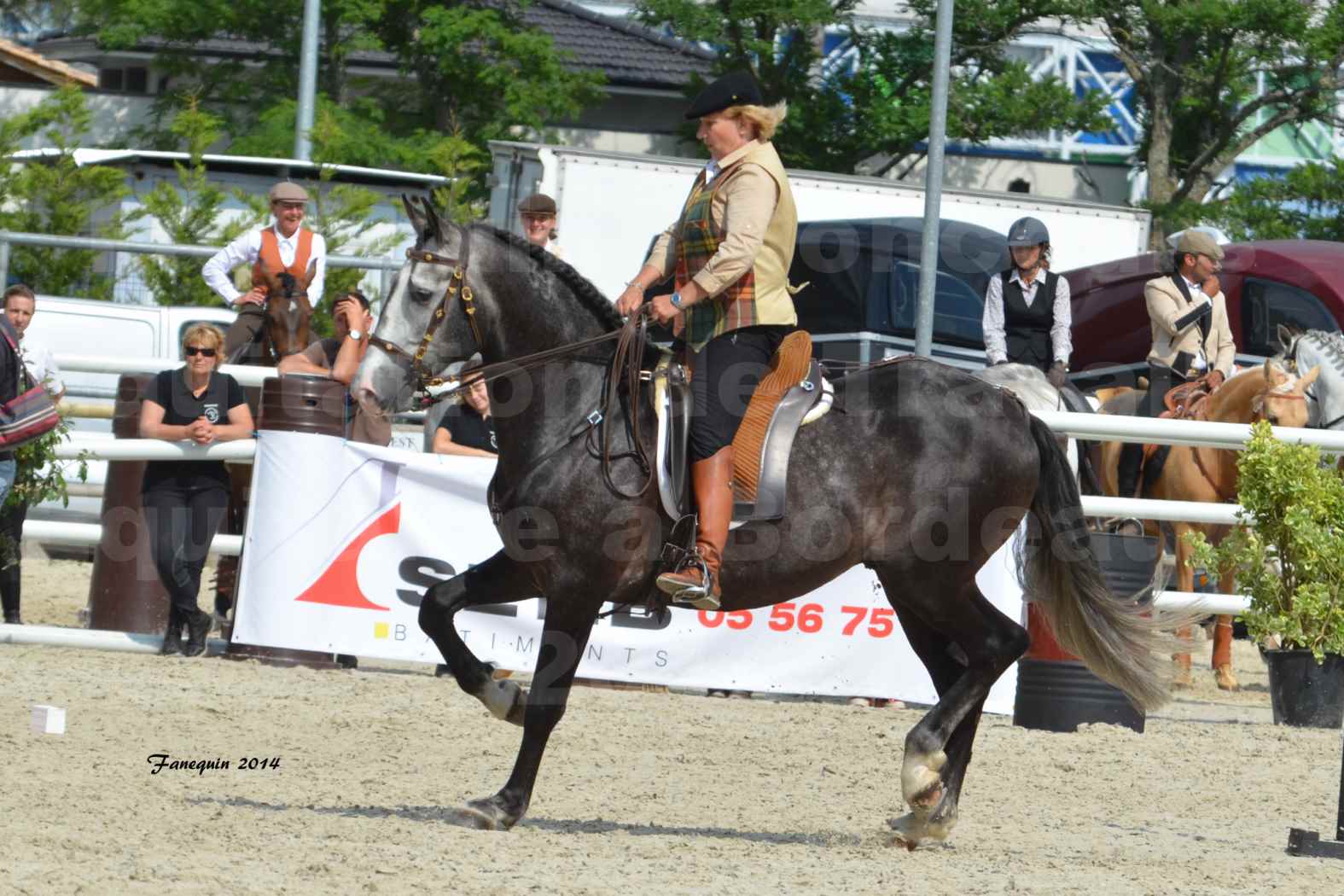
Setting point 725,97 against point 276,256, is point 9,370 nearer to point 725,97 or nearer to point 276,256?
point 276,256

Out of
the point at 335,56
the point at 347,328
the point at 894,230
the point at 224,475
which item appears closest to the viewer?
the point at 224,475

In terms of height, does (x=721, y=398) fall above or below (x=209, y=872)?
above

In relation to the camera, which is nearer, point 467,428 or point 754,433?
point 754,433

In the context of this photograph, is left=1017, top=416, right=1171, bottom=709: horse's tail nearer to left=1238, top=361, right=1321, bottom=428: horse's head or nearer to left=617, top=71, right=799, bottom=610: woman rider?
left=617, top=71, right=799, bottom=610: woman rider

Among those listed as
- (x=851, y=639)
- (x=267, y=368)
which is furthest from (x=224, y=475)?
(x=851, y=639)

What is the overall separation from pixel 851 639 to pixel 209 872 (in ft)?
16.4

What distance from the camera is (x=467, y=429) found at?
429 inches

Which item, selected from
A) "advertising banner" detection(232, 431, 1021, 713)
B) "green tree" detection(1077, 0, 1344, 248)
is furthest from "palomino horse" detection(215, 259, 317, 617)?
→ "green tree" detection(1077, 0, 1344, 248)

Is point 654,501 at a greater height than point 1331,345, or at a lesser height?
lesser

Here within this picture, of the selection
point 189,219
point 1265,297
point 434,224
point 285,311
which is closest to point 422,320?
point 434,224

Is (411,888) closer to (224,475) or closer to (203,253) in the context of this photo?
(224,475)

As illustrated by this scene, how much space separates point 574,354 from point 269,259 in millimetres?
5711

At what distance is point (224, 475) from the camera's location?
10789 millimetres

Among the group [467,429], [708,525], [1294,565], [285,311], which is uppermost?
[285,311]
